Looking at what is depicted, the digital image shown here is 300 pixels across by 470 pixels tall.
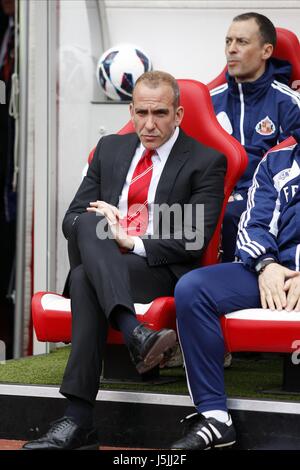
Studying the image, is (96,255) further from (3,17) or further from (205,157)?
(3,17)

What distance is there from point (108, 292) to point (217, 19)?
211 centimetres

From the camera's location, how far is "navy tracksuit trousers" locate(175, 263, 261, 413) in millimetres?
3271

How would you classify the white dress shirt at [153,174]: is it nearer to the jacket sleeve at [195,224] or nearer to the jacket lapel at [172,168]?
the jacket lapel at [172,168]

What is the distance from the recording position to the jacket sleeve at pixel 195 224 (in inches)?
142

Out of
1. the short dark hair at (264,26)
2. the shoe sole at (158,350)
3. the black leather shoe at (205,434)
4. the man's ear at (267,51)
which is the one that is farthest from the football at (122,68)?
the black leather shoe at (205,434)

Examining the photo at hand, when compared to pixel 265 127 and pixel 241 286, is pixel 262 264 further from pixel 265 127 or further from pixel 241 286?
pixel 265 127

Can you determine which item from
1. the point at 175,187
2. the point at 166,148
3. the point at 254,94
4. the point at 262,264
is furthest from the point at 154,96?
the point at 254,94

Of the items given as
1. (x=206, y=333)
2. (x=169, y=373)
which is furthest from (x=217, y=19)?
(x=206, y=333)

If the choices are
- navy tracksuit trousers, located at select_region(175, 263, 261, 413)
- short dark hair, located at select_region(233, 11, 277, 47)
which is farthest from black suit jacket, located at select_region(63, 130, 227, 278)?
short dark hair, located at select_region(233, 11, 277, 47)

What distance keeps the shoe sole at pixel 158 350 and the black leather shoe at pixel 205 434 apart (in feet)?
0.70

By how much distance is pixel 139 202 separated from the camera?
3.79 m

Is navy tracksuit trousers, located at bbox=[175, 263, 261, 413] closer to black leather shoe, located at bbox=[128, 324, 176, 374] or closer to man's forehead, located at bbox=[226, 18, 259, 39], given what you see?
black leather shoe, located at bbox=[128, 324, 176, 374]

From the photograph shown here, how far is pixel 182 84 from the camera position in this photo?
4.02 metres

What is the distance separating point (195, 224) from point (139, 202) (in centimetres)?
28
